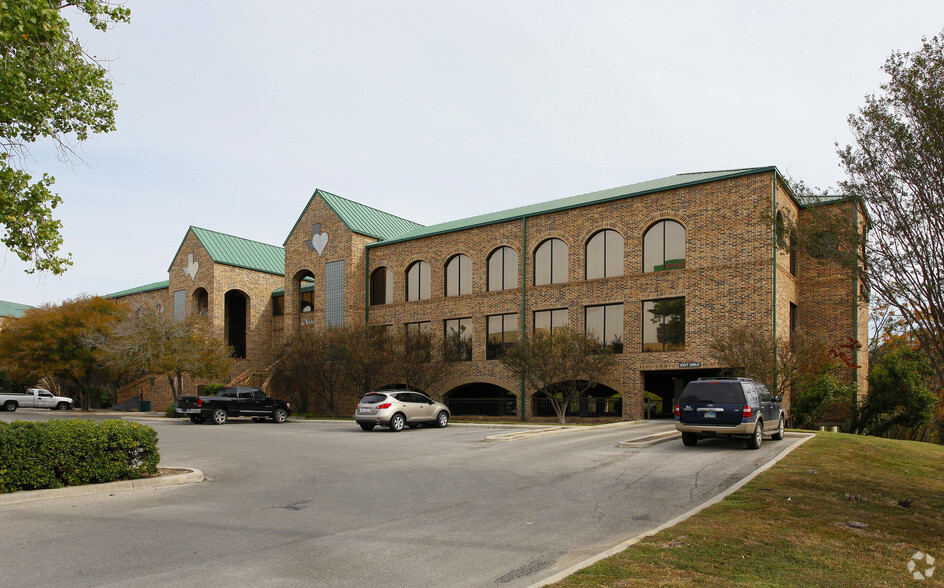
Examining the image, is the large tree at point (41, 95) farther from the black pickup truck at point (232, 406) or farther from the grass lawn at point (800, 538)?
the black pickup truck at point (232, 406)

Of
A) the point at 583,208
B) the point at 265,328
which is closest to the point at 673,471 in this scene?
the point at 583,208

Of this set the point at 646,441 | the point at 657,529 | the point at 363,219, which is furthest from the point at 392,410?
the point at 363,219

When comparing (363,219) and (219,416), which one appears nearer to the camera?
(219,416)

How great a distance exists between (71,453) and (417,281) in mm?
29582

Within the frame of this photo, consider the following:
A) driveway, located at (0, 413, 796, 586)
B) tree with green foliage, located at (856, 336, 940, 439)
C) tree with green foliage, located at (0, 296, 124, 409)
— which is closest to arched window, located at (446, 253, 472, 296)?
tree with green foliage, located at (856, 336, 940, 439)

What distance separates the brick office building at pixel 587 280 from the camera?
2961cm

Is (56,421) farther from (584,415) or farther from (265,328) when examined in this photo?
(265,328)

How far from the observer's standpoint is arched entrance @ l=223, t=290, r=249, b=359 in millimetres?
48875

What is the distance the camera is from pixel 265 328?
49.8m

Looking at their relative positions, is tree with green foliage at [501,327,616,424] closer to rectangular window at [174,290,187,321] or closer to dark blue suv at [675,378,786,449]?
dark blue suv at [675,378,786,449]

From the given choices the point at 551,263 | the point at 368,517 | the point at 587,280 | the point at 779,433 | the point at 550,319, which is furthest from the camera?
the point at 551,263

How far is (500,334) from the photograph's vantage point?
36500mm

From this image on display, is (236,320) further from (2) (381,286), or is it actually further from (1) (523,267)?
(1) (523,267)

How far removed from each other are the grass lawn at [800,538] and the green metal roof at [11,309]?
82869mm
